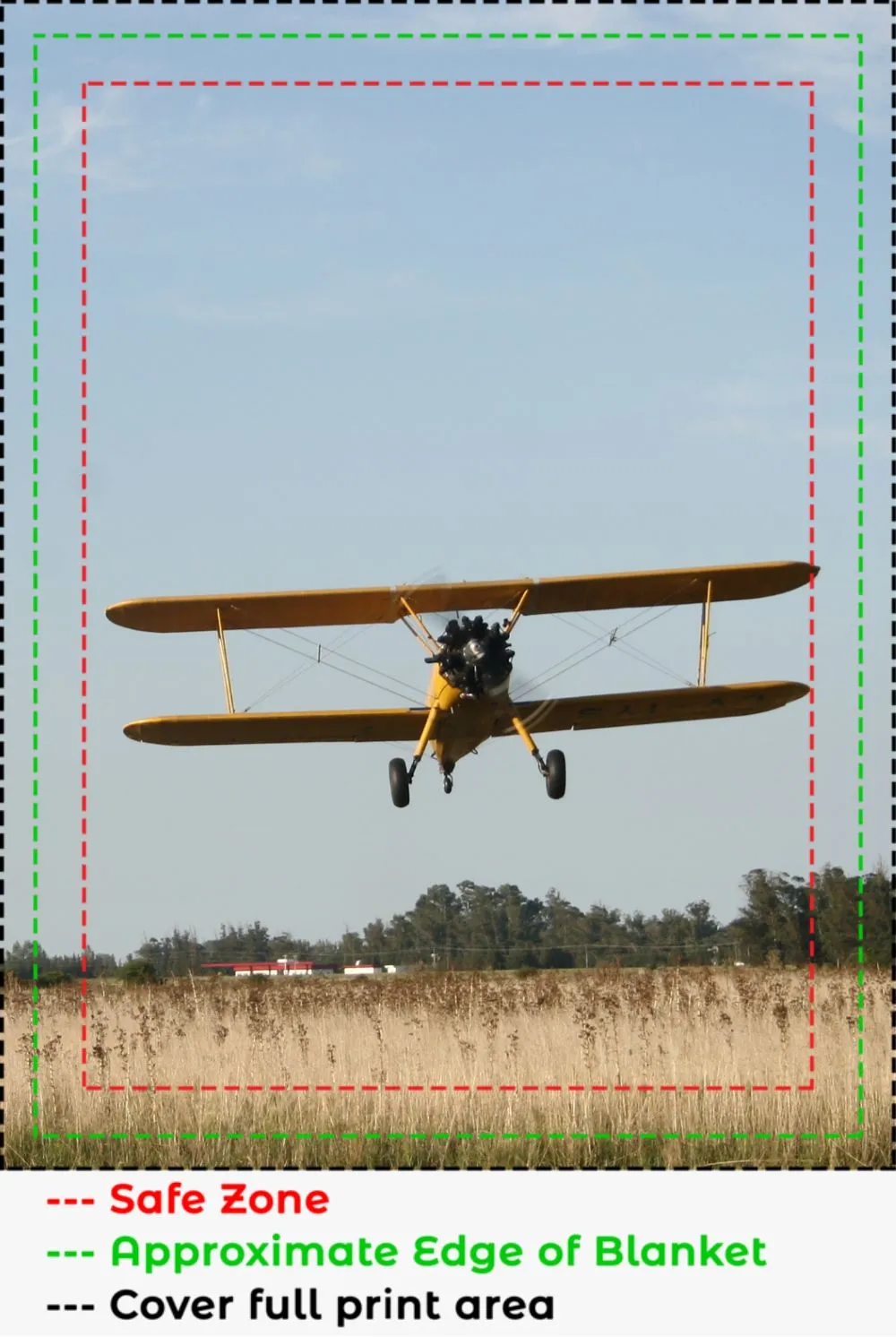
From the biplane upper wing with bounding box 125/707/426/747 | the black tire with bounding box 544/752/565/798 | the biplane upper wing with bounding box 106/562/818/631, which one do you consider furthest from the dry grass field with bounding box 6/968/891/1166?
the biplane upper wing with bounding box 106/562/818/631

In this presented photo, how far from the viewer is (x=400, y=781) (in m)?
14.6

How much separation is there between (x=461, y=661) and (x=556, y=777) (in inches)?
54.3

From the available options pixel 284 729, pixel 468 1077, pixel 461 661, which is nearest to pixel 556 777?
pixel 461 661

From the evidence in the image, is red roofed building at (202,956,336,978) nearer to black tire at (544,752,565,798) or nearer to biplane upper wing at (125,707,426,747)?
biplane upper wing at (125,707,426,747)

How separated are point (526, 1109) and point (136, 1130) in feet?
8.96

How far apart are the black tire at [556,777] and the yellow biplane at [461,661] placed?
0.5 inches

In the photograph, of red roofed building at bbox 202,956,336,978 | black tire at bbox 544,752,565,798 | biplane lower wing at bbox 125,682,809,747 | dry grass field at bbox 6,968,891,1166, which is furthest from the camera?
red roofed building at bbox 202,956,336,978

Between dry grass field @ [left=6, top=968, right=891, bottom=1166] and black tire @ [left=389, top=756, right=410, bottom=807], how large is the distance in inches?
73.8

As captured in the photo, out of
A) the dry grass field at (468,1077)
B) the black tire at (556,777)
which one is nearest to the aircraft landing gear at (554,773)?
the black tire at (556,777)

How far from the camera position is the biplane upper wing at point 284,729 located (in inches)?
585

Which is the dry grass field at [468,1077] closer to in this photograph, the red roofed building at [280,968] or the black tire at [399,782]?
the black tire at [399,782]

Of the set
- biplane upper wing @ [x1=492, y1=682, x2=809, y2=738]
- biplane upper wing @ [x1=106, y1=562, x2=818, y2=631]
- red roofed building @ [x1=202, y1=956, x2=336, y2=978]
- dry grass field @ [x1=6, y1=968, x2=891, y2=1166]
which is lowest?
red roofed building @ [x1=202, y1=956, x2=336, y2=978]

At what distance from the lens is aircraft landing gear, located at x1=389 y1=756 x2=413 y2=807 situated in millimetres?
14617

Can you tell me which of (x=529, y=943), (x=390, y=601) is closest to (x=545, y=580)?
(x=390, y=601)
